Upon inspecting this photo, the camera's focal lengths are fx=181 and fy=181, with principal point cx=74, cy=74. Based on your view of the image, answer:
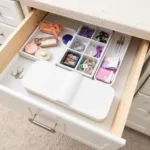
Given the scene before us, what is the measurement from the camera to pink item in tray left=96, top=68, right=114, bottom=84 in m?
0.59

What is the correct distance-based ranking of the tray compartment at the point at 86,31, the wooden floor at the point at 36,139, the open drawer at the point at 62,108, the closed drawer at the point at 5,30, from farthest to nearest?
the wooden floor at the point at 36,139 → the closed drawer at the point at 5,30 → the tray compartment at the point at 86,31 → the open drawer at the point at 62,108

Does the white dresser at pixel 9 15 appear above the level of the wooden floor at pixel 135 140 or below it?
above

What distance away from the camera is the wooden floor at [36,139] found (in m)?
1.03

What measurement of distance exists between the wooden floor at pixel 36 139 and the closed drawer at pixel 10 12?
598 mm

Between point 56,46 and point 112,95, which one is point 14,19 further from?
point 112,95

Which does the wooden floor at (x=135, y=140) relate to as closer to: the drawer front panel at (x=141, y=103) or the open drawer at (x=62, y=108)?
the drawer front panel at (x=141, y=103)

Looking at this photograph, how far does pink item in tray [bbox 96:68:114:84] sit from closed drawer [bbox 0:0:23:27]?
40cm

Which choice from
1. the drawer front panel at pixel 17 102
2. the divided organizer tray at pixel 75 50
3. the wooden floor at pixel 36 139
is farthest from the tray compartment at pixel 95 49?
the wooden floor at pixel 36 139

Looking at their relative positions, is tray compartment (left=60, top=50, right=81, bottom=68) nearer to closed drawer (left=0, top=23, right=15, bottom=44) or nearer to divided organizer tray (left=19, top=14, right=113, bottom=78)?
divided organizer tray (left=19, top=14, right=113, bottom=78)

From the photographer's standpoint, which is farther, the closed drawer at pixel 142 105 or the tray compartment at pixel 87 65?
the closed drawer at pixel 142 105

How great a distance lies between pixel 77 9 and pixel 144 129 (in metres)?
0.74

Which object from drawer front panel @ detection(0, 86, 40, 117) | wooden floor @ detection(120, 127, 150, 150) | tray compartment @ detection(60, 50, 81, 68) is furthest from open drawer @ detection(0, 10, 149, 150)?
wooden floor @ detection(120, 127, 150, 150)

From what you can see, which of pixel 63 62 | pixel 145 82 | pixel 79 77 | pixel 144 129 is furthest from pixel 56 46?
pixel 144 129

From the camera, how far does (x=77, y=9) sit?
0.56m
